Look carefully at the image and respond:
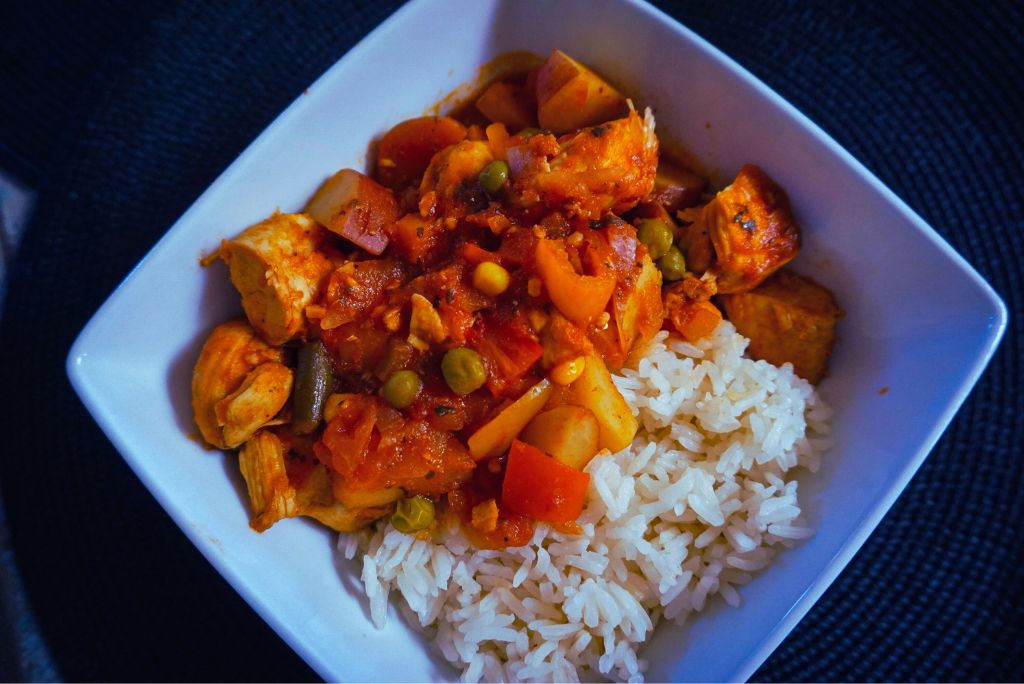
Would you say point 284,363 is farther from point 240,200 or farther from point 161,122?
point 161,122

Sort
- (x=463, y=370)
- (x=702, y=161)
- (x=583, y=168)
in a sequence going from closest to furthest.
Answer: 1. (x=463, y=370)
2. (x=583, y=168)
3. (x=702, y=161)

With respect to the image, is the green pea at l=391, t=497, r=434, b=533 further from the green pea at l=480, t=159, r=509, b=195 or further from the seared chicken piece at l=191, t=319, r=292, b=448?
the green pea at l=480, t=159, r=509, b=195

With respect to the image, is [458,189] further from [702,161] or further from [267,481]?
[267,481]

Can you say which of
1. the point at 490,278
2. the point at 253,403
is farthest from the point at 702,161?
the point at 253,403

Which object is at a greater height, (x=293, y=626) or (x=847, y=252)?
(x=847, y=252)

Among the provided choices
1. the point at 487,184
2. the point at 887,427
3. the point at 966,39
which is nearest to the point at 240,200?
the point at 487,184

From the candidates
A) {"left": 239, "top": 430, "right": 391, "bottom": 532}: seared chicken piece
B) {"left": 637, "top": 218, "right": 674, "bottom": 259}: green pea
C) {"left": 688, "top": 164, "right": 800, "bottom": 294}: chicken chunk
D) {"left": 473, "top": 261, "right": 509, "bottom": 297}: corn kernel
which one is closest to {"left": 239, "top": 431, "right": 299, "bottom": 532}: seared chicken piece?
{"left": 239, "top": 430, "right": 391, "bottom": 532}: seared chicken piece
